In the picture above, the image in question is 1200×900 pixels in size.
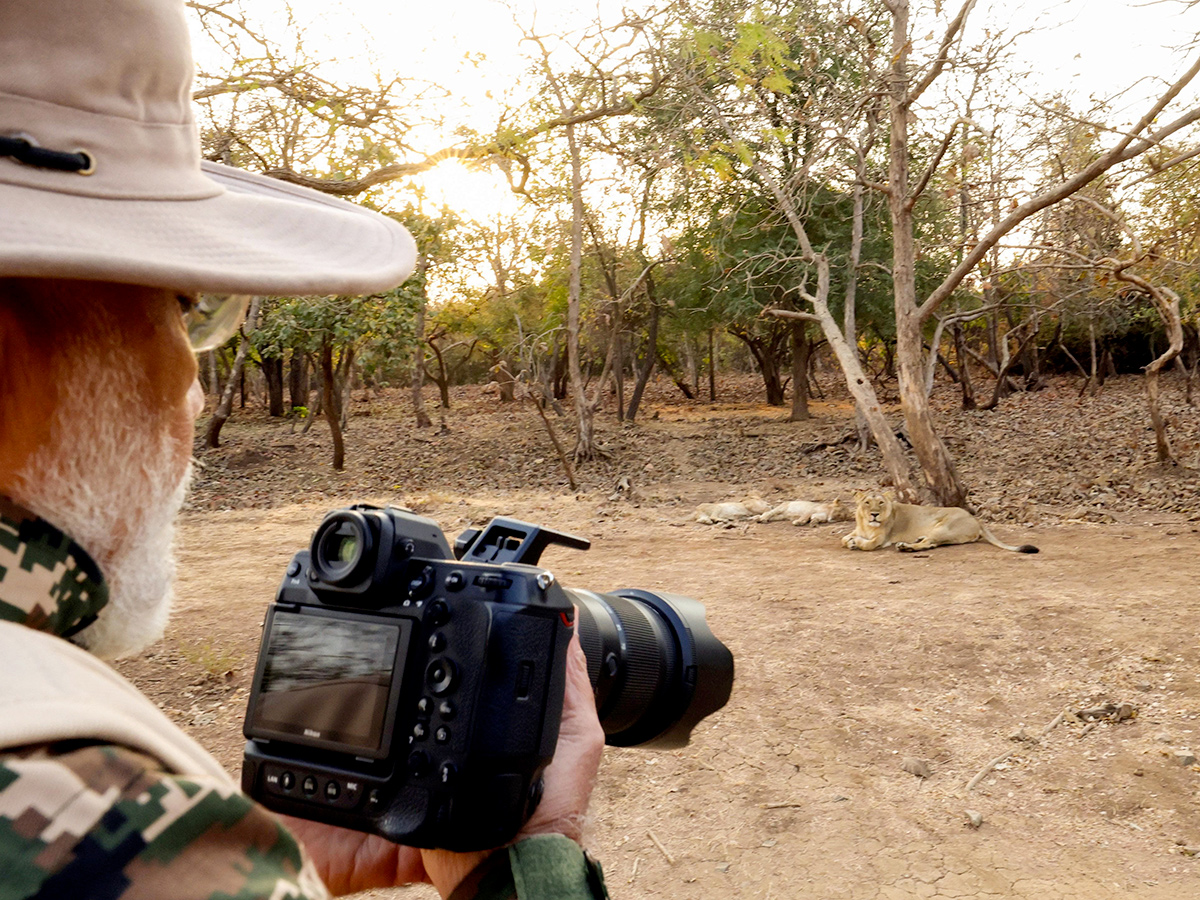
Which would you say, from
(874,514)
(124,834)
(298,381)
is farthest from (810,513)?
(298,381)

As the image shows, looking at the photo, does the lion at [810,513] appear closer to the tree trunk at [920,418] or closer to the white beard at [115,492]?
the tree trunk at [920,418]

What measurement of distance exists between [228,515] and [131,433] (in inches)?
422

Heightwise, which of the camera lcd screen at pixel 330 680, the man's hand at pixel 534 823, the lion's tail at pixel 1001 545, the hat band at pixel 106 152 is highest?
the hat band at pixel 106 152

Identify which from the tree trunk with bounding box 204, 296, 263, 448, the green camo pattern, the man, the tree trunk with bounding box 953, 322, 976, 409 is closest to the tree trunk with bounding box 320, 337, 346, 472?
the tree trunk with bounding box 204, 296, 263, 448

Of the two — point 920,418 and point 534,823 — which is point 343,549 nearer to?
point 534,823

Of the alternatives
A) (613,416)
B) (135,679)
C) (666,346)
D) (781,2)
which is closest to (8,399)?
(135,679)

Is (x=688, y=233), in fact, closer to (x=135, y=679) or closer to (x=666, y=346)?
(x=666, y=346)

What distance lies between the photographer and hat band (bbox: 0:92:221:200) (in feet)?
2.54

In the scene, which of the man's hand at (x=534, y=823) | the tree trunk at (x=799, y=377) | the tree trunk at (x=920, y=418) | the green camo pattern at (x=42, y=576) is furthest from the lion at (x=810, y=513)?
the tree trunk at (x=799, y=377)

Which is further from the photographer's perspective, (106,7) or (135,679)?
(135,679)

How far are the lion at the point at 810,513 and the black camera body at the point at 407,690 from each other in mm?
8746

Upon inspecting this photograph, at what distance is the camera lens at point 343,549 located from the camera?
1.28m

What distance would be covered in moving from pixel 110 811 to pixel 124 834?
0.01 meters

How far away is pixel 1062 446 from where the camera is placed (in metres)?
15.1
